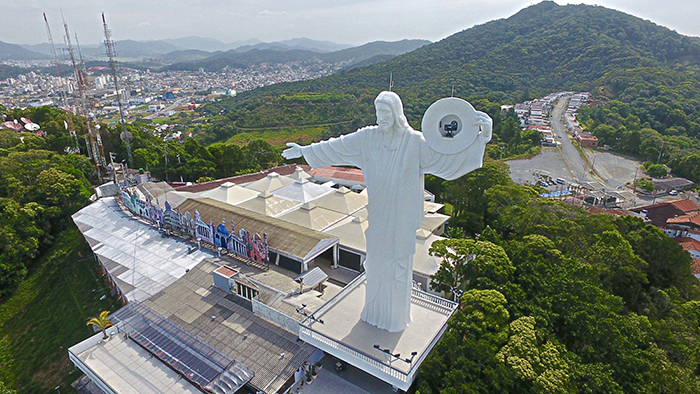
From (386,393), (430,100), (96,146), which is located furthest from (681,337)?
(430,100)

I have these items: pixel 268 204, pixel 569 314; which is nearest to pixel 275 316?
pixel 569 314

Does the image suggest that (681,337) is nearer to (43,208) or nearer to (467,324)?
(467,324)

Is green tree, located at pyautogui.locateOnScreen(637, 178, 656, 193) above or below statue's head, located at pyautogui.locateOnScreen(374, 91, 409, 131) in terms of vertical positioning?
below

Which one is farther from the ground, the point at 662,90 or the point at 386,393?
the point at 662,90

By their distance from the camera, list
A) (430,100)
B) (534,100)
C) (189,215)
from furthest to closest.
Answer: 1. (534,100)
2. (430,100)
3. (189,215)

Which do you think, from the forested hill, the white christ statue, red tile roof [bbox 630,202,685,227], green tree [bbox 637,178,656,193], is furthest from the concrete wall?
the forested hill

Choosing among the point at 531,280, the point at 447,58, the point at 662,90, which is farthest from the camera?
the point at 447,58

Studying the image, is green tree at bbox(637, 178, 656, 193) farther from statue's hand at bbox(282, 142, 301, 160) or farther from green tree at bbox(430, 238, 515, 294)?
statue's hand at bbox(282, 142, 301, 160)
